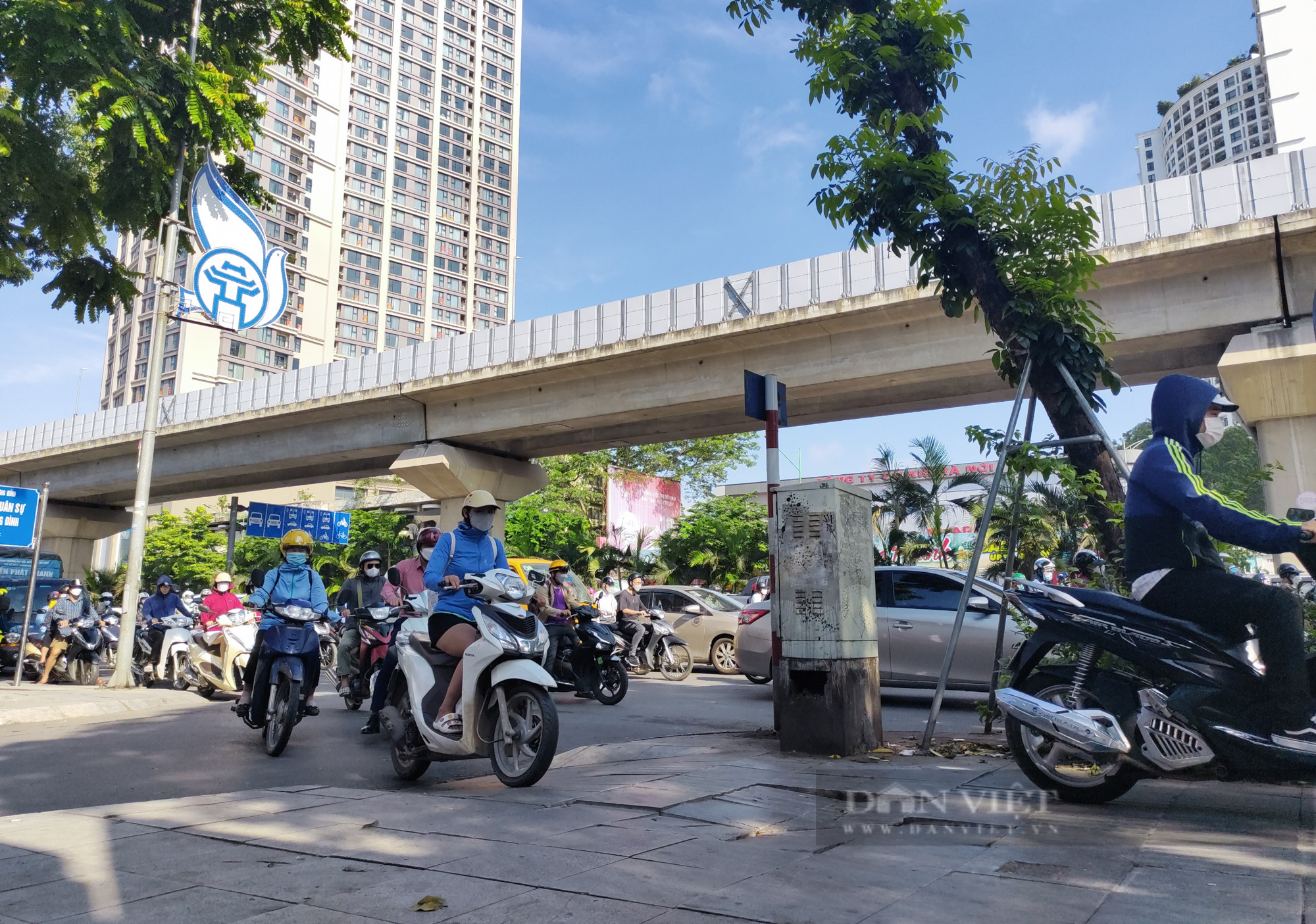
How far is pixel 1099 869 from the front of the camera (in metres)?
3.22

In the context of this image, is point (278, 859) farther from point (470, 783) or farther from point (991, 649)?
point (991, 649)

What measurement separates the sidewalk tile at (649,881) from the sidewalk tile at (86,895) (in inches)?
52.7

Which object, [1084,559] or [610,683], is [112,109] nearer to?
[610,683]

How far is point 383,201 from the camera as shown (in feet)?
305

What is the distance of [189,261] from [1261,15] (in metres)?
45.6

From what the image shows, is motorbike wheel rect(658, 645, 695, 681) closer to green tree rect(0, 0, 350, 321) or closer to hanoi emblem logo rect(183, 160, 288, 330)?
hanoi emblem logo rect(183, 160, 288, 330)

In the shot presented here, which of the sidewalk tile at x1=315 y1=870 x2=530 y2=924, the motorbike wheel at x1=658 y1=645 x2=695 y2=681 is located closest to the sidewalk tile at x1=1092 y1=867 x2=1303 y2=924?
the sidewalk tile at x1=315 y1=870 x2=530 y2=924

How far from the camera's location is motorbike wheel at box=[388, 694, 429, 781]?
561 cm

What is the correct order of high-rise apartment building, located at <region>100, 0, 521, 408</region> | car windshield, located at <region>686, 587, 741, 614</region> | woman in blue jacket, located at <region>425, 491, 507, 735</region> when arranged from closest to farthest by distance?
woman in blue jacket, located at <region>425, 491, 507, 735</region>
car windshield, located at <region>686, 587, 741, 614</region>
high-rise apartment building, located at <region>100, 0, 521, 408</region>

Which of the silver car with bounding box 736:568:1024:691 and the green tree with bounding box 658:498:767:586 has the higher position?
the green tree with bounding box 658:498:767:586

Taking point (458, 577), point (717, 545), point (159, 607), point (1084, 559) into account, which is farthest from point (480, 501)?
point (717, 545)

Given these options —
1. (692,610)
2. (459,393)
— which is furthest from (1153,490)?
(459,393)

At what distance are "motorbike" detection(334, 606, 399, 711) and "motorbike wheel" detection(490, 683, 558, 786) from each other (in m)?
3.34

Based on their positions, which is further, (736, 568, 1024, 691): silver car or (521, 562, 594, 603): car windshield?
(521, 562, 594, 603): car windshield
